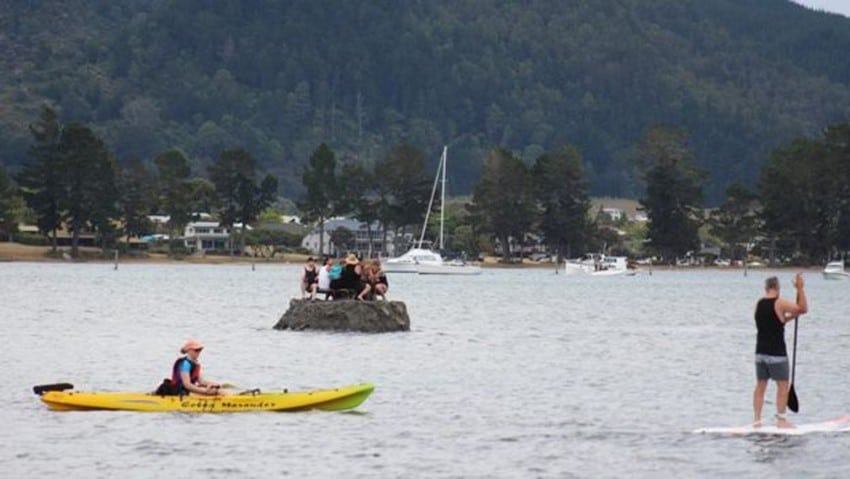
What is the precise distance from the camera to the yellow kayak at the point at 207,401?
34.5 metres

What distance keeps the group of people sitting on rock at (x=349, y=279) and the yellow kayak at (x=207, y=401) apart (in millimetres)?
20801

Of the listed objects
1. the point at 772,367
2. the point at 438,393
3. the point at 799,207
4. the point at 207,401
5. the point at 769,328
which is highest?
the point at 799,207

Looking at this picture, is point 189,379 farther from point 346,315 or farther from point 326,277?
point 326,277

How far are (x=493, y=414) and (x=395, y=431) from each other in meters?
3.62

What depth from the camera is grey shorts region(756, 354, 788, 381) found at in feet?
99.5

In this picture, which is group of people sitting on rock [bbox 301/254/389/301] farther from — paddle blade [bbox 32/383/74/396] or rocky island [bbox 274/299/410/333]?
paddle blade [bbox 32/383/74/396]

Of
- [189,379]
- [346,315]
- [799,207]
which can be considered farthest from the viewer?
[799,207]

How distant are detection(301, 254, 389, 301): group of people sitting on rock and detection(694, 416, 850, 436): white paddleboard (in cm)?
2403

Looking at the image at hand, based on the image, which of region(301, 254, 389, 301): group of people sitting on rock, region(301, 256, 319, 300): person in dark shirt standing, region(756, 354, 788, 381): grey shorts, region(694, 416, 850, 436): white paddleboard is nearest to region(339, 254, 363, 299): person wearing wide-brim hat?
region(301, 254, 389, 301): group of people sitting on rock

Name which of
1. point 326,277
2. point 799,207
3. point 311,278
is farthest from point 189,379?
point 799,207

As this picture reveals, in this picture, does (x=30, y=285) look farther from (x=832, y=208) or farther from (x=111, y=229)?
(x=832, y=208)

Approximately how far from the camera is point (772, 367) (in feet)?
99.8

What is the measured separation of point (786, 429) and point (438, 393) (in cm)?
1108

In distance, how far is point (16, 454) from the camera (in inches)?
1215
